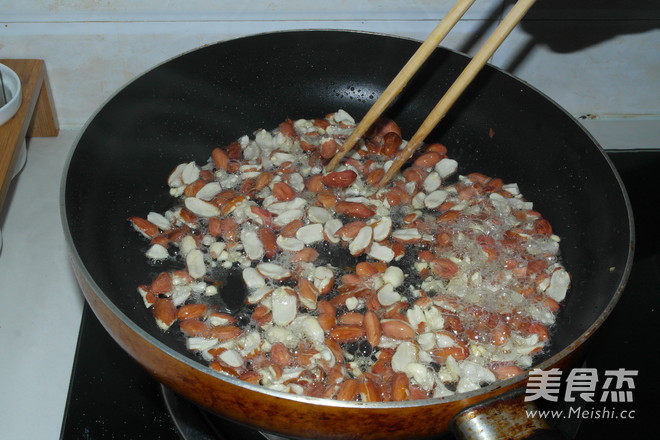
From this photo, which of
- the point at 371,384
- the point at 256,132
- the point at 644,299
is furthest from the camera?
the point at 256,132

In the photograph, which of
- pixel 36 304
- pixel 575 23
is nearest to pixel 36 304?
pixel 36 304

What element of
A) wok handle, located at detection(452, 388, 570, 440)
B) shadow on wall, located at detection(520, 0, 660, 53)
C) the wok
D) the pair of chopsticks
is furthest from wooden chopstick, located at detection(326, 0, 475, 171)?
wok handle, located at detection(452, 388, 570, 440)

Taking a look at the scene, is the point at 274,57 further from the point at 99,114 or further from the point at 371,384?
the point at 371,384

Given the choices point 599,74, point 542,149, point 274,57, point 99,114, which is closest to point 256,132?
point 274,57

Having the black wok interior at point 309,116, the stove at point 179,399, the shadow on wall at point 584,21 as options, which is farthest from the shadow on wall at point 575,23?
the stove at point 179,399

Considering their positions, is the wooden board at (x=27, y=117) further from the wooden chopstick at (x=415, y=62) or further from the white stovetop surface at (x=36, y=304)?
the wooden chopstick at (x=415, y=62)

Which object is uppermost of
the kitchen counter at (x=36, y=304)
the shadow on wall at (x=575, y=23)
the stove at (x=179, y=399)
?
the shadow on wall at (x=575, y=23)

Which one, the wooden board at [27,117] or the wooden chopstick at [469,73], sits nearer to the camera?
the wooden chopstick at [469,73]
